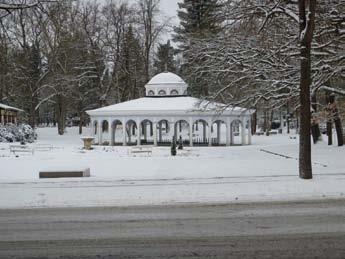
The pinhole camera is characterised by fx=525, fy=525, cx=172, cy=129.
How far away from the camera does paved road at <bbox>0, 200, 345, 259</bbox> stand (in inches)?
313

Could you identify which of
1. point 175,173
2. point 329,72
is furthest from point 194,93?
point 175,173

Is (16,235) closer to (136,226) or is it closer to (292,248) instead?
(136,226)

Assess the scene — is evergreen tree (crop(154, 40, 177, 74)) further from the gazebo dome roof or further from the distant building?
the distant building

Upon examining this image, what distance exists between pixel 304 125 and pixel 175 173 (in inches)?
233

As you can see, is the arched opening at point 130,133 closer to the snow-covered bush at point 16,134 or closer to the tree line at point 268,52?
the snow-covered bush at point 16,134

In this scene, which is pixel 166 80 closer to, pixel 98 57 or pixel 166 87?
pixel 166 87

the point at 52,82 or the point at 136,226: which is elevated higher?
the point at 52,82

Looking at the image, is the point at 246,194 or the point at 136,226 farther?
the point at 246,194

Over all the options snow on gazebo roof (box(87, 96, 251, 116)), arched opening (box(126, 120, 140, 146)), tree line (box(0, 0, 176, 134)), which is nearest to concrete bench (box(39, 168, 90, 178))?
snow on gazebo roof (box(87, 96, 251, 116))

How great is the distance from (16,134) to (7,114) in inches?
658

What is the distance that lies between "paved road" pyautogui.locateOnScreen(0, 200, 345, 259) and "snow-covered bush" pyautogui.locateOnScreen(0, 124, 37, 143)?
127 feet

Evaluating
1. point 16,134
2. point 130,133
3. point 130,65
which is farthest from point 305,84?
point 130,65

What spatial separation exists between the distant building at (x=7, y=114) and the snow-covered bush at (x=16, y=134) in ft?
29.6

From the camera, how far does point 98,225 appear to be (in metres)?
10.3
